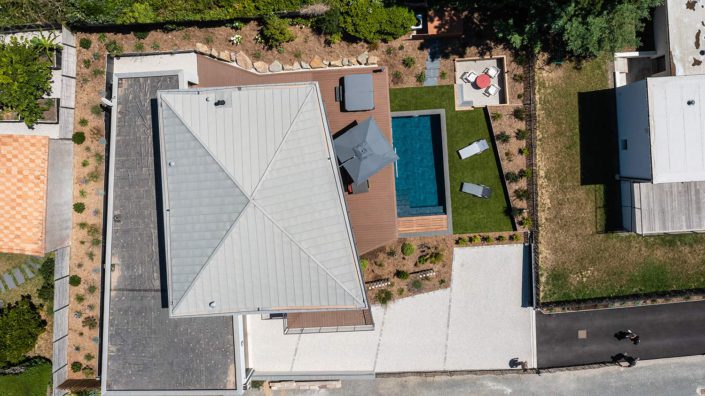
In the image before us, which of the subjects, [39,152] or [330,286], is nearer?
[330,286]

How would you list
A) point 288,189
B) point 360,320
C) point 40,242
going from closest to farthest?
point 288,189 < point 40,242 < point 360,320

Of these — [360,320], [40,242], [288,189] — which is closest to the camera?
[288,189]

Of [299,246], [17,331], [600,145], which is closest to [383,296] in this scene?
[299,246]

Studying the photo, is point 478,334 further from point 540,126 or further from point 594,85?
point 594,85

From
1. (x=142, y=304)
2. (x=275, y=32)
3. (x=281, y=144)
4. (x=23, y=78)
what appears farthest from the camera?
(x=275, y=32)

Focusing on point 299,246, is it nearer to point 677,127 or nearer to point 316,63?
point 316,63

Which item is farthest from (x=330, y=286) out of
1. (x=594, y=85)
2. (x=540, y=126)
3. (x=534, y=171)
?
(x=594, y=85)
